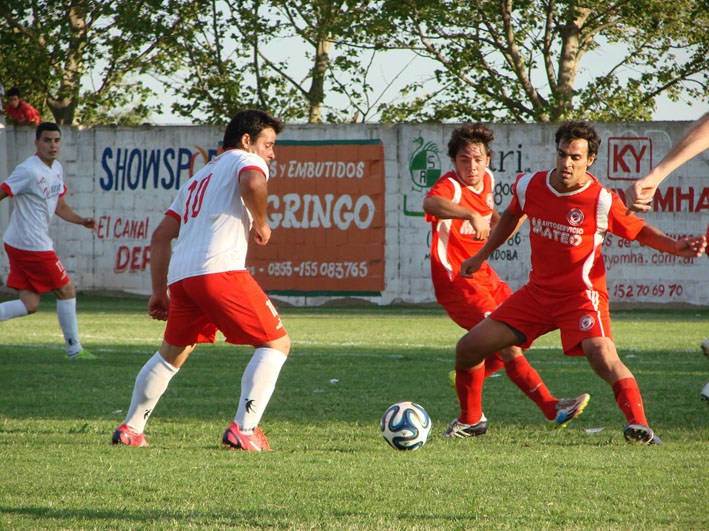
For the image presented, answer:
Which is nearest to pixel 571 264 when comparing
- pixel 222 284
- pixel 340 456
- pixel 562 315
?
pixel 562 315

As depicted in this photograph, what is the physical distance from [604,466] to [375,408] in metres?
2.26

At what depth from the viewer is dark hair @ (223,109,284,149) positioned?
17.6 feet

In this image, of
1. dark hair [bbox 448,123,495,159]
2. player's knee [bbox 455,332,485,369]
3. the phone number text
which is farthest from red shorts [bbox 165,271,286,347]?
the phone number text

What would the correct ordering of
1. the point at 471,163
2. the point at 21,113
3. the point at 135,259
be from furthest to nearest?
the point at 21,113
the point at 135,259
the point at 471,163

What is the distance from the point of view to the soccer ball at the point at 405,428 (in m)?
5.12

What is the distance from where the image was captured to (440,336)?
12.2m

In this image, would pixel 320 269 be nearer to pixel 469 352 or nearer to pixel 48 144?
pixel 48 144

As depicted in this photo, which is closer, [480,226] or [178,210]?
[178,210]

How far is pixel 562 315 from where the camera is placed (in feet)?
17.7

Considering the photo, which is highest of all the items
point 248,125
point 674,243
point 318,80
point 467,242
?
point 318,80

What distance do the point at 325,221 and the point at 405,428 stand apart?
40.1 feet

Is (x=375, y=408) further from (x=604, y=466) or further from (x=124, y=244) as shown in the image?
(x=124, y=244)

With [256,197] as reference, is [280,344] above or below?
below

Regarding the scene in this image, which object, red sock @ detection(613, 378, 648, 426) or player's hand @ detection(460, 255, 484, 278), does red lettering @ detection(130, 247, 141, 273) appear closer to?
player's hand @ detection(460, 255, 484, 278)
